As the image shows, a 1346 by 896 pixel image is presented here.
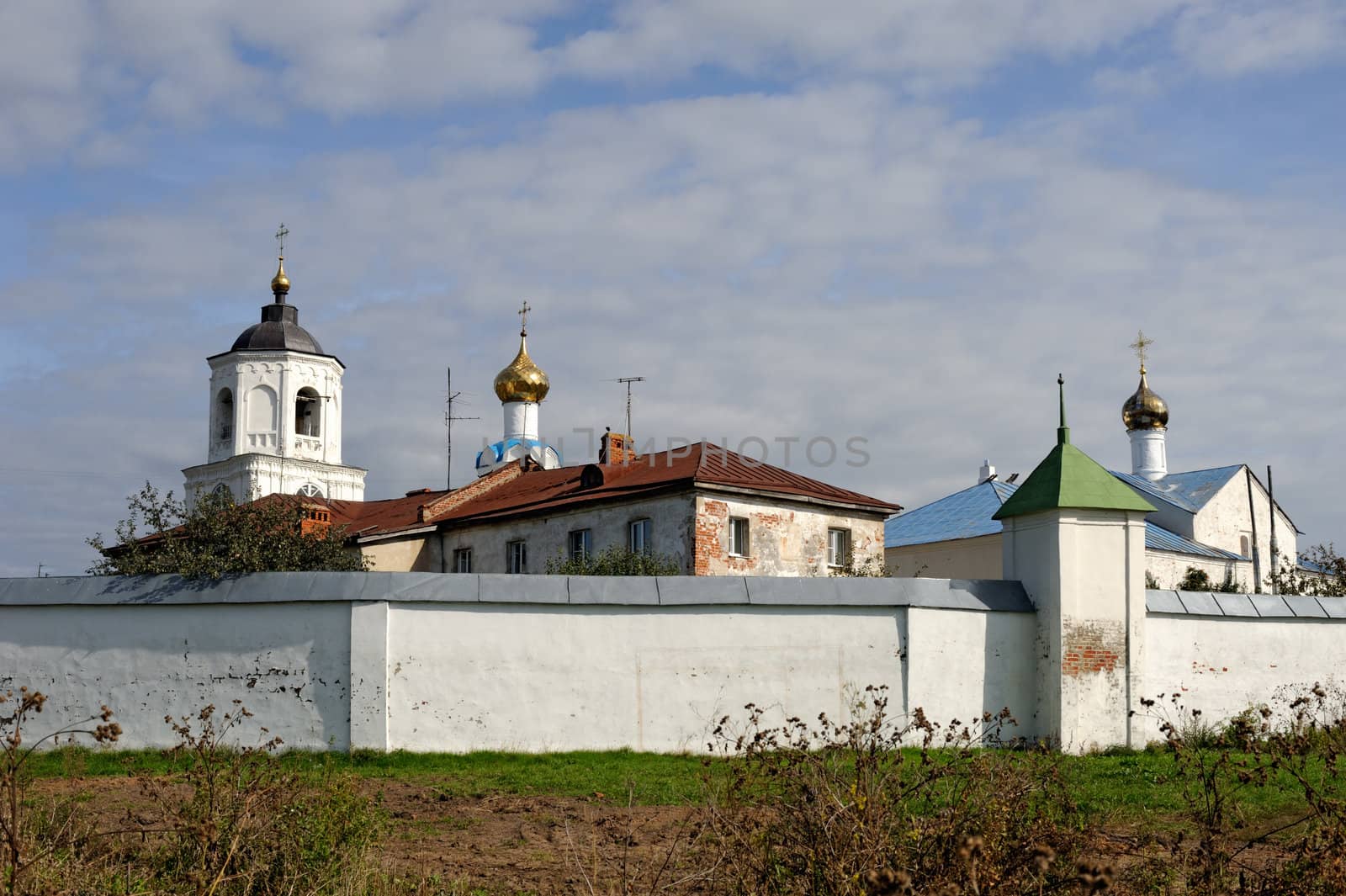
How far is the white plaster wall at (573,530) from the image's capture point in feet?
78.4

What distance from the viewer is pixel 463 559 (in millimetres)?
28719

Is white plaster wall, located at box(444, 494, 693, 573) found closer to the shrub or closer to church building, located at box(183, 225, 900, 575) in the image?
church building, located at box(183, 225, 900, 575)

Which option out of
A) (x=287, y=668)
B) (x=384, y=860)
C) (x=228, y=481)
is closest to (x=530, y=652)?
(x=287, y=668)

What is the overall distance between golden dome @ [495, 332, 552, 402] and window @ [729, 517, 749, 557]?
51.3ft

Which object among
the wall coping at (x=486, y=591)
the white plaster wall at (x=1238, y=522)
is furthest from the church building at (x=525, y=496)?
the white plaster wall at (x=1238, y=522)

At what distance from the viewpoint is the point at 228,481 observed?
128 ft

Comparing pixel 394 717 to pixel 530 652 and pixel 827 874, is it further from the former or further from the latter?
pixel 827 874

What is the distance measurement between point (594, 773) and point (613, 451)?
1835 centimetres

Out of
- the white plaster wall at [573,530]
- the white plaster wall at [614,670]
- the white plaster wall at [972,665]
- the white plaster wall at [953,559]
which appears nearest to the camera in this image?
the white plaster wall at [614,670]

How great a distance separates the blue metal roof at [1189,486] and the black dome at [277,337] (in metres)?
24.2

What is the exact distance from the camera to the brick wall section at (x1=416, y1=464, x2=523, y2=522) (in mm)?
29297

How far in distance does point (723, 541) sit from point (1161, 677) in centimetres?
1002

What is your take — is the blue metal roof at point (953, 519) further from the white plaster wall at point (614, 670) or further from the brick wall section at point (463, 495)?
the white plaster wall at point (614, 670)

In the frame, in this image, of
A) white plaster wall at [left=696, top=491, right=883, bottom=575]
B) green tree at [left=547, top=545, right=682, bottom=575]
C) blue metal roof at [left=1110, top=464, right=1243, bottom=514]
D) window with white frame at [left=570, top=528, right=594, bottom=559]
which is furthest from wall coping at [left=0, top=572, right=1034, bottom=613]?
blue metal roof at [left=1110, top=464, right=1243, bottom=514]
